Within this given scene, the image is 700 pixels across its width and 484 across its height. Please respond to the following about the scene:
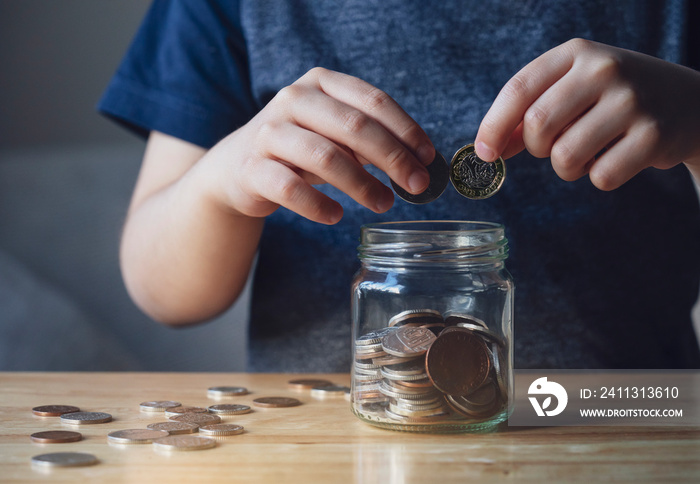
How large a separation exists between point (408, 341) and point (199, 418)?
223 mm

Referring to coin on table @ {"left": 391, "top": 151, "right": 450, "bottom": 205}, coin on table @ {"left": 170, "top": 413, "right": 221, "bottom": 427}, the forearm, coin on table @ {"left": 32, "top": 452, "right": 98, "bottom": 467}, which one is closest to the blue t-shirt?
the forearm

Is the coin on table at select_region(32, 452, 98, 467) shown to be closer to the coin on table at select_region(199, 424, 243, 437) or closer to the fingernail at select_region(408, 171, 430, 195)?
the coin on table at select_region(199, 424, 243, 437)

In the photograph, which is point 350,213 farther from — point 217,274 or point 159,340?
point 159,340

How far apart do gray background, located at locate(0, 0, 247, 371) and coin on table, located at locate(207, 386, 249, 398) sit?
1027 mm

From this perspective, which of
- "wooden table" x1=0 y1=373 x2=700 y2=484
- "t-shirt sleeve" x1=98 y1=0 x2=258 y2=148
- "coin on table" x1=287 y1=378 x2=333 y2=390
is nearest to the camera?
"wooden table" x1=0 y1=373 x2=700 y2=484

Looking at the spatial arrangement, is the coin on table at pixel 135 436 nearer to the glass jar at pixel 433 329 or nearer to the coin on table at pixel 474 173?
the glass jar at pixel 433 329

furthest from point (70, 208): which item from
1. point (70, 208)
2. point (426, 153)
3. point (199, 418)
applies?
point (426, 153)

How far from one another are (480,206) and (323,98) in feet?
1.53

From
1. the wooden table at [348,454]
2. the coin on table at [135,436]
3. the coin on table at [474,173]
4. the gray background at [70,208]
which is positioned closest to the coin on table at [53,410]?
the wooden table at [348,454]

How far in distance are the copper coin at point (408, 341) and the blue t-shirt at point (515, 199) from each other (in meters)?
0.47

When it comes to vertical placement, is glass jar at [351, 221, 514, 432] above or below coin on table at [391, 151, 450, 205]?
below

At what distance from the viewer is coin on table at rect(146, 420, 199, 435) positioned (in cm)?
63

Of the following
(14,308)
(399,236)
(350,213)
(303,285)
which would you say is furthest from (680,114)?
(14,308)

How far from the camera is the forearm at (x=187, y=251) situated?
3.06 ft
